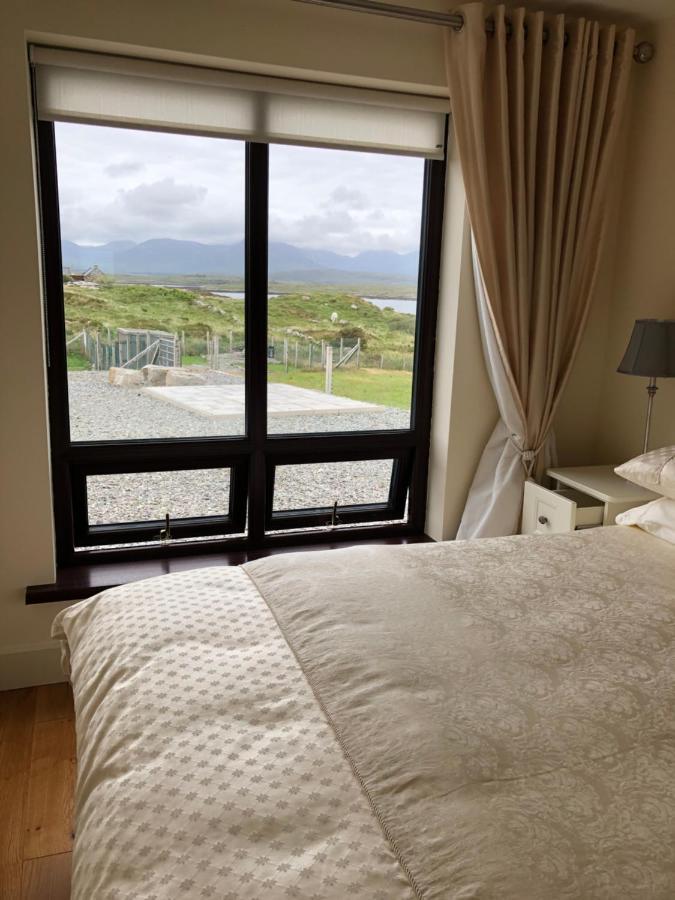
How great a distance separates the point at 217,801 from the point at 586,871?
1.72 ft

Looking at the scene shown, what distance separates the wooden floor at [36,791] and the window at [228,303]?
601 millimetres

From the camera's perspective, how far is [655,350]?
2602 mm

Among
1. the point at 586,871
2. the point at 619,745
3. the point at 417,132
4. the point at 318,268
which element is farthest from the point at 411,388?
the point at 586,871

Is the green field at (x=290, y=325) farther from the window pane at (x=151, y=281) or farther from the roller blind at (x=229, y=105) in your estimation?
the roller blind at (x=229, y=105)

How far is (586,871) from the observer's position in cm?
95

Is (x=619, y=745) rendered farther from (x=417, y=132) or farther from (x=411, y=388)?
(x=417, y=132)

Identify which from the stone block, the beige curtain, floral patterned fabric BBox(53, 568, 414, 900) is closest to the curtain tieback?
the beige curtain

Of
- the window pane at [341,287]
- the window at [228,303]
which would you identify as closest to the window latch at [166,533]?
the window at [228,303]

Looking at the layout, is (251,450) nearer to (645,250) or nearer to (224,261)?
(224,261)

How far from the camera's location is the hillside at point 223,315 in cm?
283

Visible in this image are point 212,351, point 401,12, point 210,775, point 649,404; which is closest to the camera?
point 210,775

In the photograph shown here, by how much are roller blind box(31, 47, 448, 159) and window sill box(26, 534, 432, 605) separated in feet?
5.49

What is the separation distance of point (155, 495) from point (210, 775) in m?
2.03

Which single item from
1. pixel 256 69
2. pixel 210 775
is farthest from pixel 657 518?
pixel 256 69
